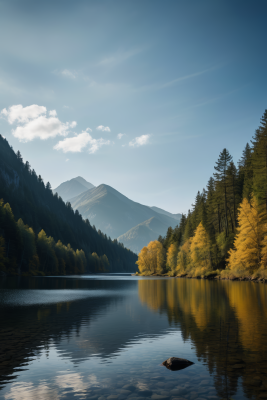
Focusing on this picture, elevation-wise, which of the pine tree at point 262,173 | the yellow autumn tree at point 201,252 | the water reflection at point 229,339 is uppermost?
the pine tree at point 262,173

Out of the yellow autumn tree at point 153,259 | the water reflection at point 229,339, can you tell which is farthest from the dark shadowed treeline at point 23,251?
the water reflection at point 229,339

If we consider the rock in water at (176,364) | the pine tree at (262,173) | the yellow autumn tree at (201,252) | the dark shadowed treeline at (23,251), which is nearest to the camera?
the rock in water at (176,364)

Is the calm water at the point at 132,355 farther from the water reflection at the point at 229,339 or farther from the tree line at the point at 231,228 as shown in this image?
the tree line at the point at 231,228

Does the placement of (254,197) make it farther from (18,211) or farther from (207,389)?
(18,211)

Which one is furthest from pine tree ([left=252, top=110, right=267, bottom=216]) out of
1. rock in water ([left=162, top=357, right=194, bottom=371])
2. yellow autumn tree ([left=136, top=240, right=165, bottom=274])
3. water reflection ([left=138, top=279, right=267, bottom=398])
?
yellow autumn tree ([left=136, top=240, right=165, bottom=274])

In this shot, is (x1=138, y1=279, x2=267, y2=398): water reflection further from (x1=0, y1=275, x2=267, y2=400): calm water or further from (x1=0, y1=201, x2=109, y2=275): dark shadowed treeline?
(x1=0, y1=201, x2=109, y2=275): dark shadowed treeline

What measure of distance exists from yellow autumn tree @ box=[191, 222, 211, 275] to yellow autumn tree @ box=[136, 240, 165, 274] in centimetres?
4195

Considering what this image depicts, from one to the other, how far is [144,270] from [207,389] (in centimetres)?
14303

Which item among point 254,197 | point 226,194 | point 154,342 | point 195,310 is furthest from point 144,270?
point 154,342

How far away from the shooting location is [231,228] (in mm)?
87500

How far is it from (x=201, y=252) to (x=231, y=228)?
11548 mm

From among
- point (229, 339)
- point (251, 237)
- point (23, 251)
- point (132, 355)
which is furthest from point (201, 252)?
point (132, 355)

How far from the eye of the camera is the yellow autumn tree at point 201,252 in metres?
86.1

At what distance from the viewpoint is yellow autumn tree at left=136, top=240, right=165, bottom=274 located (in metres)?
132
